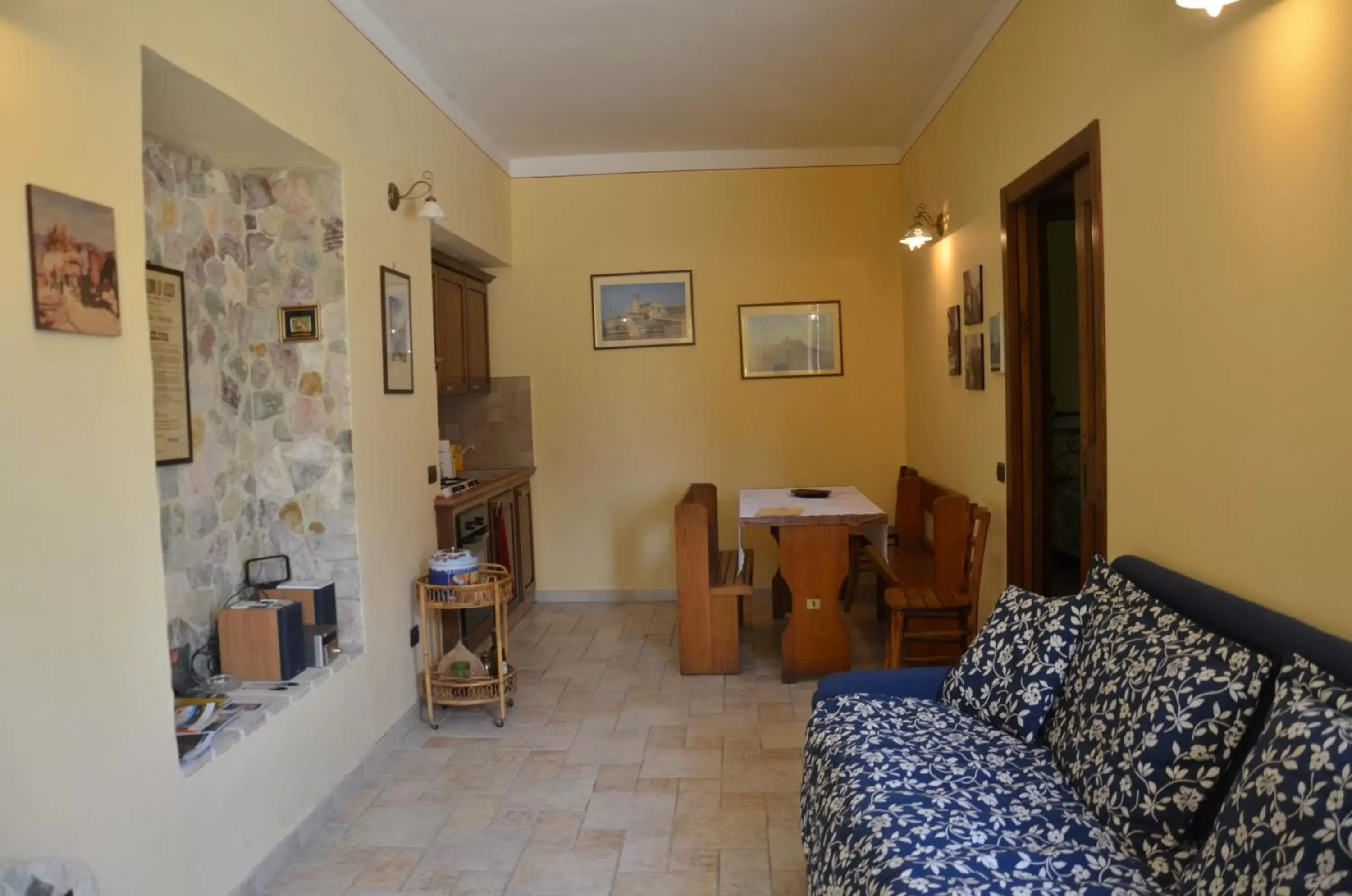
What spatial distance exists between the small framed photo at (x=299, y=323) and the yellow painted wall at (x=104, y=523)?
2.07ft

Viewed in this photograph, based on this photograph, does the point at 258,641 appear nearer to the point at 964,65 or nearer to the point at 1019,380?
the point at 1019,380

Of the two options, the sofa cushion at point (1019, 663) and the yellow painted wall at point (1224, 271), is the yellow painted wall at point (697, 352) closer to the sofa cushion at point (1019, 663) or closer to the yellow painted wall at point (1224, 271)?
the yellow painted wall at point (1224, 271)

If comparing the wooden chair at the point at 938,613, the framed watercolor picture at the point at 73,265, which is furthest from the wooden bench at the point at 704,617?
the framed watercolor picture at the point at 73,265

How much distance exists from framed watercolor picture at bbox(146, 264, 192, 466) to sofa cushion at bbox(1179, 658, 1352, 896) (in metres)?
2.90

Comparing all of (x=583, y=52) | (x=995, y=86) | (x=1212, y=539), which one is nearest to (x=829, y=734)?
(x=1212, y=539)

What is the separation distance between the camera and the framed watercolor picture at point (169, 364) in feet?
8.77

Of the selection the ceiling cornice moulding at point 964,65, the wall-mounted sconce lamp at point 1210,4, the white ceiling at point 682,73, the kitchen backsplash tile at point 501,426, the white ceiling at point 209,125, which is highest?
the white ceiling at point 682,73

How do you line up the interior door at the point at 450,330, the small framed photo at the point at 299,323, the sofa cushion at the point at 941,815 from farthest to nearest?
1. the interior door at the point at 450,330
2. the small framed photo at the point at 299,323
3. the sofa cushion at the point at 941,815

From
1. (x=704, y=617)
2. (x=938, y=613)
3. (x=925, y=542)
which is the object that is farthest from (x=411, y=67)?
(x=925, y=542)

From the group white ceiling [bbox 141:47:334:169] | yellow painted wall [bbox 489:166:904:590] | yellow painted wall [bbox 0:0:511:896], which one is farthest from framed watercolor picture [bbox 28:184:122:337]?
yellow painted wall [bbox 489:166:904:590]

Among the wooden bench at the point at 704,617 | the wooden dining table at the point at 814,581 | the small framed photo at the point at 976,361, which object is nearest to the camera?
the small framed photo at the point at 976,361

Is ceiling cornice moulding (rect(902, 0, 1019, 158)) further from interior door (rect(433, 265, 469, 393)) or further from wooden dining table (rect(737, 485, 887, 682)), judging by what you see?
interior door (rect(433, 265, 469, 393))

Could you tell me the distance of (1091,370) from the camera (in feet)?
9.32

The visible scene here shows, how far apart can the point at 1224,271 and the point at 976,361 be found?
2.08 meters
